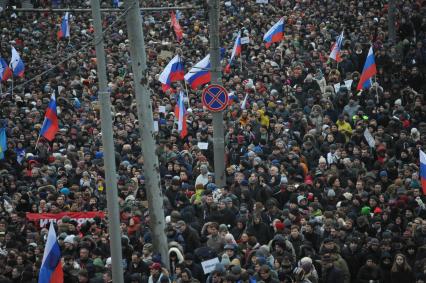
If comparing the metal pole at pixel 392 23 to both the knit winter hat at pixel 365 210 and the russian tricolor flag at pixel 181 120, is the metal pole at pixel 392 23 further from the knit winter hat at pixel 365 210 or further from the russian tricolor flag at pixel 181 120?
the knit winter hat at pixel 365 210

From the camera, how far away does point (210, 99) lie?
20.6 meters

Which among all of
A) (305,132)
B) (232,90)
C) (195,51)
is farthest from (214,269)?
(195,51)

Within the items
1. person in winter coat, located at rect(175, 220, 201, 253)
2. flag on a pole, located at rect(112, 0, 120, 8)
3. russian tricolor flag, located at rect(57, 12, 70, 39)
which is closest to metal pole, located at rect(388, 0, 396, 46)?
russian tricolor flag, located at rect(57, 12, 70, 39)

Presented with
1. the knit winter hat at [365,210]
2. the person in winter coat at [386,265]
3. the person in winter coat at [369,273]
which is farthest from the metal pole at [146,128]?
the knit winter hat at [365,210]

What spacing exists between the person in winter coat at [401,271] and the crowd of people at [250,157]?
0.02m

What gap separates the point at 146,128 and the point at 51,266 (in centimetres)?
280

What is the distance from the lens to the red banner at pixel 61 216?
19.4 meters

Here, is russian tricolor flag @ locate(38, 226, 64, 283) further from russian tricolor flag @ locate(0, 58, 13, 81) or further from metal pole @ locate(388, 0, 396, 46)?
metal pole @ locate(388, 0, 396, 46)

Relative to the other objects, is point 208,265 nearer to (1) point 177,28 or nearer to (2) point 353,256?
(2) point 353,256

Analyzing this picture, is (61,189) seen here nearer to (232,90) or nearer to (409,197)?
(409,197)

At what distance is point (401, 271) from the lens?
52.8 ft

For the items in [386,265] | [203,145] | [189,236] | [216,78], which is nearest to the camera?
[386,265]

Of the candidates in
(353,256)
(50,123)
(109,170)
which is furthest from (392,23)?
(109,170)

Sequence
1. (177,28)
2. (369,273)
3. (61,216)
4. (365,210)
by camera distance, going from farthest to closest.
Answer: (177,28)
(61,216)
(365,210)
(369,273)
